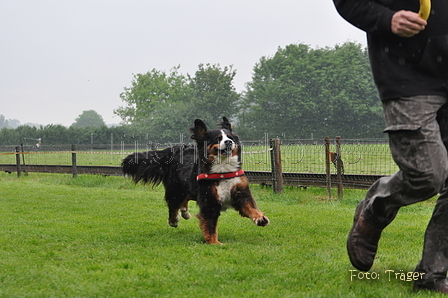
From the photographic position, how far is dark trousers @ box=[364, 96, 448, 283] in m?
2.62

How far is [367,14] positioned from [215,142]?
130 inches

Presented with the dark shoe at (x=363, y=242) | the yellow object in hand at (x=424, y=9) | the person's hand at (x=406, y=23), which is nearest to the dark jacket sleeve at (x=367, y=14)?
the person's hand at (x=406, y=23)

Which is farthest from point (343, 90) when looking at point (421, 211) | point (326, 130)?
point (421, 211)

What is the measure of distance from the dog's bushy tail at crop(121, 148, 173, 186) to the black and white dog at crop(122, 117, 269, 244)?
4 centimetres

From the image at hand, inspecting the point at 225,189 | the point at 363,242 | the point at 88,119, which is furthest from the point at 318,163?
the point at 88,119

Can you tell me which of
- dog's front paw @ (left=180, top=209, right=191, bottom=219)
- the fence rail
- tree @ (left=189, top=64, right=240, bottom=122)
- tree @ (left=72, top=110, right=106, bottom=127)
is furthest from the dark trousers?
tree @ (left=72, top=110, right=106, bottom=127)

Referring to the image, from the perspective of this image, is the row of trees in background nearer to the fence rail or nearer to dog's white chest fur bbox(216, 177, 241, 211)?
the fence rail

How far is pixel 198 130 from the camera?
235 inches

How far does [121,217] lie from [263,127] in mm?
49308

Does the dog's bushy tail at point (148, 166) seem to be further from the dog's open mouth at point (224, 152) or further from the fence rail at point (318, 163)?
the fence rail at point (318, 163)

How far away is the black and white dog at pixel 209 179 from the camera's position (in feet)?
18.2

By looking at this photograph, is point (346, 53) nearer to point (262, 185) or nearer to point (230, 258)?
point (262, 185)

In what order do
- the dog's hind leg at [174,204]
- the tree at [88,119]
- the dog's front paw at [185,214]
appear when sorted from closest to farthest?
1. the dog's hind leg at [174,204]
2. the dog's front paw at [185,214]
3. the tree at [88,119]

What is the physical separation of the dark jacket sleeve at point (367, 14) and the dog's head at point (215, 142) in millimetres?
3075
